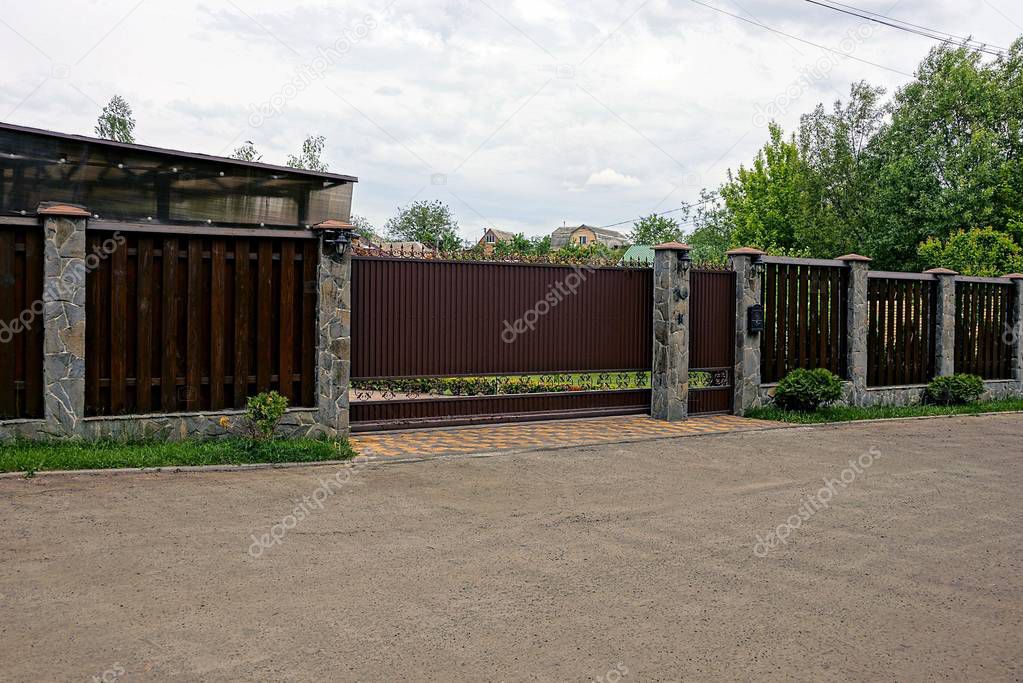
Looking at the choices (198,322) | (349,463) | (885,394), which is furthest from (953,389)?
(198,322)

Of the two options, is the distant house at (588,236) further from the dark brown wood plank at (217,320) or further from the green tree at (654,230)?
the dark brown wood plank at (217,320)

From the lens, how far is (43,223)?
8609mm

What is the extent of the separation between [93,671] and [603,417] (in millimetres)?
9583

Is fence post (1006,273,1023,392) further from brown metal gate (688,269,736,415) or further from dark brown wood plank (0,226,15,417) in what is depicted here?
dark brown wood plank (0,226,15,417)

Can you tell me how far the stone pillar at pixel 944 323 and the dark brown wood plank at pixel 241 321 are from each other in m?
12.8

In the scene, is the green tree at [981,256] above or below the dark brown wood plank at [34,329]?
above

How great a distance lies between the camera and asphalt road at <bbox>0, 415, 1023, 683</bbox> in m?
4.05

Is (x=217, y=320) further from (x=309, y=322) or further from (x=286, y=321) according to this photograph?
(x=309, y=322)

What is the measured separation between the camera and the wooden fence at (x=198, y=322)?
353 inches

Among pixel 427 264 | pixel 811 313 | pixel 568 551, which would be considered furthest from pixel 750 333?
pixel 568 551

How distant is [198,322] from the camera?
938 cm

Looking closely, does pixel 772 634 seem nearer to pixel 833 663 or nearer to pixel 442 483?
pixel 833 663

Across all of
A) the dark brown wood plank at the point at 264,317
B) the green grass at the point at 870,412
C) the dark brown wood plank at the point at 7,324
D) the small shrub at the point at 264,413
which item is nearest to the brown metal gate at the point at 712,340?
the green grass at the point at 870,412

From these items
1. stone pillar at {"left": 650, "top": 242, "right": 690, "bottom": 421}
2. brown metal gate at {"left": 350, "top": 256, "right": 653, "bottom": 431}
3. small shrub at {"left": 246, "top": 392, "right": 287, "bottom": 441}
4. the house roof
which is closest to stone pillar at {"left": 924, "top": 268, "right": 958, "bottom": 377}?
stone pillar at {"left": 650, "top": 242, "right": 690, "bottom": 421}
